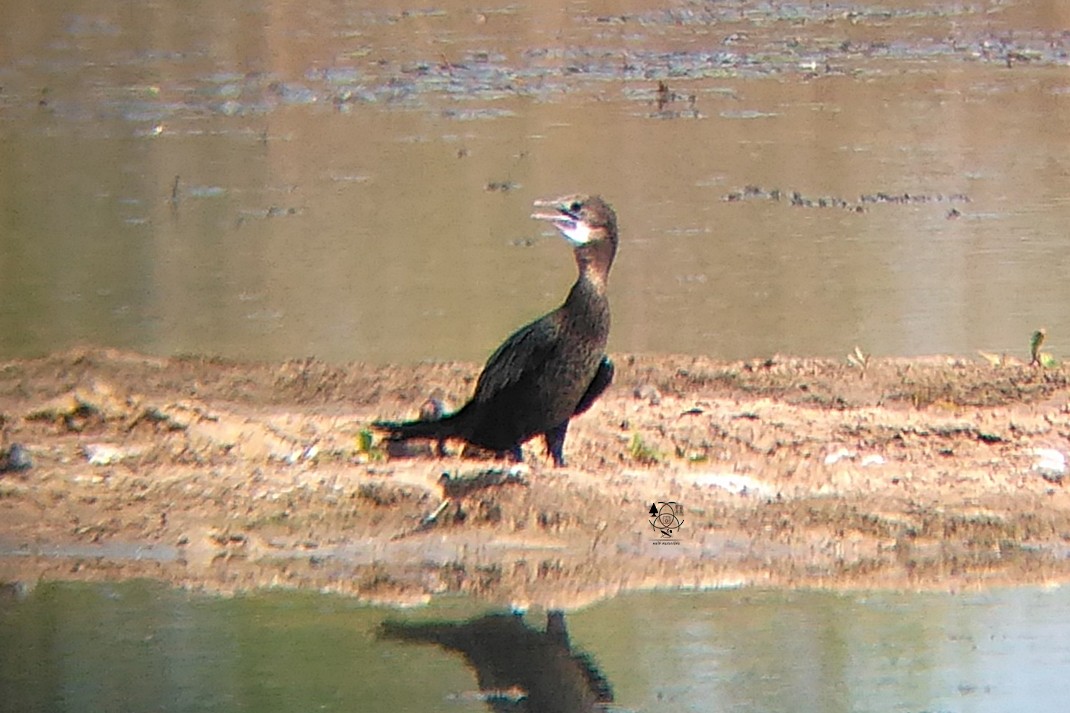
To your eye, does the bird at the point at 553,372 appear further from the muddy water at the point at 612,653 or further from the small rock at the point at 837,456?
the muddy water at the point at 612,653

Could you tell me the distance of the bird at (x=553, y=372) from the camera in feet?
23.2

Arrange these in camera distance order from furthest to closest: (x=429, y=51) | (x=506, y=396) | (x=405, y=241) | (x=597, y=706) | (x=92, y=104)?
(x=429, y=51), (x=92, y=104), (x=405, y=241), (x=506, y=396), (x=597, y=706)

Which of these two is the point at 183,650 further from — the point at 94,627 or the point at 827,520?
the point at 827,520

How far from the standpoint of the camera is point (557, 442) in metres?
7.30

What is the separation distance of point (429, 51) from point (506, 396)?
11.6 meters

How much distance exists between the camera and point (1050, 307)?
9.67 m

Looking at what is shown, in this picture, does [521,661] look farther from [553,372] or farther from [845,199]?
[845,199]

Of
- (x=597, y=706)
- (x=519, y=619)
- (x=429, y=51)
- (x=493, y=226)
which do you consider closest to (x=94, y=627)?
(x=519, y=619)

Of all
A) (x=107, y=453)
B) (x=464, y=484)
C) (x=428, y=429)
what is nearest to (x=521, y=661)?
(x=464, y=484)

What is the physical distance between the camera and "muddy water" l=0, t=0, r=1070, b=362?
9.99m

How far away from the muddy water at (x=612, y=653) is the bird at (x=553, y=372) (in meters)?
1.16

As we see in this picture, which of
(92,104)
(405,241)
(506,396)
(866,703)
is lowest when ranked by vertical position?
(866,703)

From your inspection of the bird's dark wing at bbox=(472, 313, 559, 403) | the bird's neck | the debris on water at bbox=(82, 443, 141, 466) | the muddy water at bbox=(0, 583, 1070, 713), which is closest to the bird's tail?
the bird's dark wing at bbox=(472, 313, 559, 403)

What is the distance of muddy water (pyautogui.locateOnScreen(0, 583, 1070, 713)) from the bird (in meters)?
1.16
